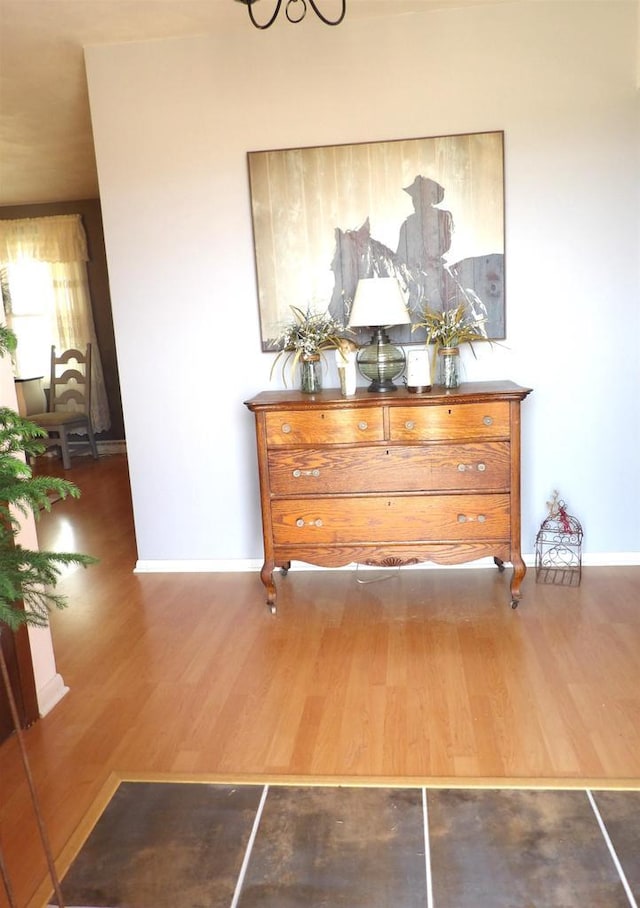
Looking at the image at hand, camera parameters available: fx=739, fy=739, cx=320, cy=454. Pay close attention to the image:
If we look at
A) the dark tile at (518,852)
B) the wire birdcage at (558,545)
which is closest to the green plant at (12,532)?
the dark tile at (518,852)

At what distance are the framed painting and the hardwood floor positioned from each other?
1.23m

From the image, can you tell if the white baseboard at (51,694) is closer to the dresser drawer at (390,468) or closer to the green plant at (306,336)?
the dresser drawer at (390,468)

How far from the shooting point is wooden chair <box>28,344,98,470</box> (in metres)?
6.48

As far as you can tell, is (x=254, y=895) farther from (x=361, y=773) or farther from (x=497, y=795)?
(x=497, y=795)

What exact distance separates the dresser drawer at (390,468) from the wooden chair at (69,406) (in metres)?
4.01

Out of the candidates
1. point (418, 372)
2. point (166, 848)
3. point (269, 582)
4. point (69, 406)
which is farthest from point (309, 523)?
point (69, 406)

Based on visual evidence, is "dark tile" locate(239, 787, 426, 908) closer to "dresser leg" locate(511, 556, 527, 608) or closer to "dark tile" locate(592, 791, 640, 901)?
"dark tile" locate(592, 791, 640, 901)

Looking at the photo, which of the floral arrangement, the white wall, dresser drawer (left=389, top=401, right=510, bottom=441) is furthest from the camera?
the floral arrangement

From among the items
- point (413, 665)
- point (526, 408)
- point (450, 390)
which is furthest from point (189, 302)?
point (413, 665)

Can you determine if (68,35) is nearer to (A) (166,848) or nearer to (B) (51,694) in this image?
(B) (51,694)

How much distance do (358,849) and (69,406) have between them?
20.3 feet

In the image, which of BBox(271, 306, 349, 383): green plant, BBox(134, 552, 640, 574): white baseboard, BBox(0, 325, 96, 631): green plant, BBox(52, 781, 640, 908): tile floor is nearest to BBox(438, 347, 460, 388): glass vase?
BBox(271, 306, 349, 383): green plant

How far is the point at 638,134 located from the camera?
10.3 feet

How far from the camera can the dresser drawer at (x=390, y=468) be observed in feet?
9.70
